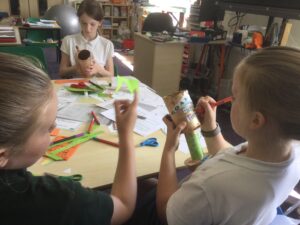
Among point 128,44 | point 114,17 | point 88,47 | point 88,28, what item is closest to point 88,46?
point 88,47

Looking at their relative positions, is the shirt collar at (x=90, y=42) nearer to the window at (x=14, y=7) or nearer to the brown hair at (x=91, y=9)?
the brown hair at (x=91, y=9)

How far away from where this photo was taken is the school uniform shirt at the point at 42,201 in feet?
1.94

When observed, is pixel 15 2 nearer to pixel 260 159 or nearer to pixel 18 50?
pixel 18 50

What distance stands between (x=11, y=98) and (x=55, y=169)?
46 centimetres

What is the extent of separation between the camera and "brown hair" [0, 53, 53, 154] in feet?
1.80

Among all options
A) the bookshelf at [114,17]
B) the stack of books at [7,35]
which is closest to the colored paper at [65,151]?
the stack of books at [7,35]

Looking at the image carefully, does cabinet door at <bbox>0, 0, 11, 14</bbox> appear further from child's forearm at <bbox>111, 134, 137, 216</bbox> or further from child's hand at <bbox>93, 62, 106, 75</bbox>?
child's forearm at <bbox>111, 134, 137, 216</bbox>

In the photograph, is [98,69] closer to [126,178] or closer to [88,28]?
[88,28]

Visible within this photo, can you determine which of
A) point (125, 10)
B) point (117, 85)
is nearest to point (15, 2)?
point (125, 10)

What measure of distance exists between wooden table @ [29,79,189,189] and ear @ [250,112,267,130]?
425mm

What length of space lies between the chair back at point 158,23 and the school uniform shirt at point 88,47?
177 centimetres

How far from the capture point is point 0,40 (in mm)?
2824

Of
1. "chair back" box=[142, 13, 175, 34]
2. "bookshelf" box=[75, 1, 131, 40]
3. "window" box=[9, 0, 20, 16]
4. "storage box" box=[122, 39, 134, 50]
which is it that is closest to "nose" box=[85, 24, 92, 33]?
"chair back" box=[142, 13, 175, 34]

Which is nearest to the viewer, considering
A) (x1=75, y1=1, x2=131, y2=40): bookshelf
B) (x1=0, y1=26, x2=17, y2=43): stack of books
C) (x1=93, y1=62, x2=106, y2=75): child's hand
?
(x1=93, y1=62, x2=106, y2=75): child's hand
